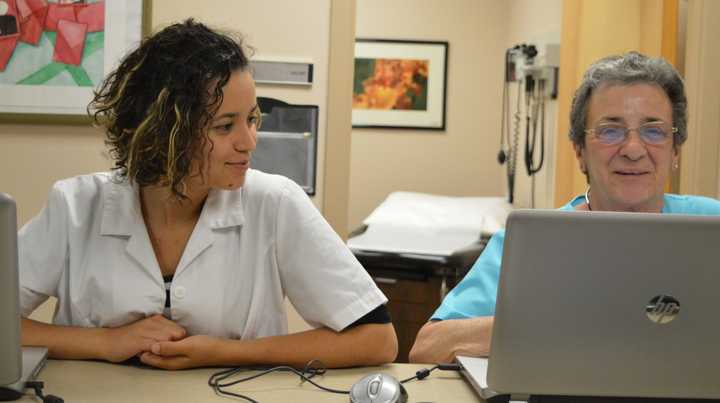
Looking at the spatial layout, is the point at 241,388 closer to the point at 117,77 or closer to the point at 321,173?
the point at 117,77

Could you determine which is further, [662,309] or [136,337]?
[136,337]

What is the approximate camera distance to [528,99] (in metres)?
4.71

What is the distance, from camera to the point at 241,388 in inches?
56.7

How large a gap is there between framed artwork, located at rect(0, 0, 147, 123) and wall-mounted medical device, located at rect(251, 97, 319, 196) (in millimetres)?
462

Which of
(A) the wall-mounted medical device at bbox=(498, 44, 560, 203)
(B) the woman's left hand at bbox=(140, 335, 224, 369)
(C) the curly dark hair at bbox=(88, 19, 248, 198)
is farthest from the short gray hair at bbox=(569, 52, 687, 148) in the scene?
(A) the wall-mounted medical device at bbox=(498, 44, 560, 203)

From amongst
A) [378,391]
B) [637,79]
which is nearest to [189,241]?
[378,391]

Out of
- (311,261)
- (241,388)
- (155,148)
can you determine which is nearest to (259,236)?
(311,261)

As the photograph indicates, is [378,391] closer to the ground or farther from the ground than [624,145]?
closer to the ground

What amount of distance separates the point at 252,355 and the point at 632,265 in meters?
0.71

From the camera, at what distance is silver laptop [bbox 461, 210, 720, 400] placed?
3.72 ft

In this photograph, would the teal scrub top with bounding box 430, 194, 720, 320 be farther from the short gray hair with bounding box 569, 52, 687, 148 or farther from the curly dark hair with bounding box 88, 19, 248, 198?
the curly dark hair with bounding box 88, 19, 248, 198

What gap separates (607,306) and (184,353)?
74 cm

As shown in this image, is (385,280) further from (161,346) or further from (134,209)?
(161,346)

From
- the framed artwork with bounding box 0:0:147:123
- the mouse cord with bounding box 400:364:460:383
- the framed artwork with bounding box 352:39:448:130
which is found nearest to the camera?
the mouse cord with bounding box 400:364:460:383
